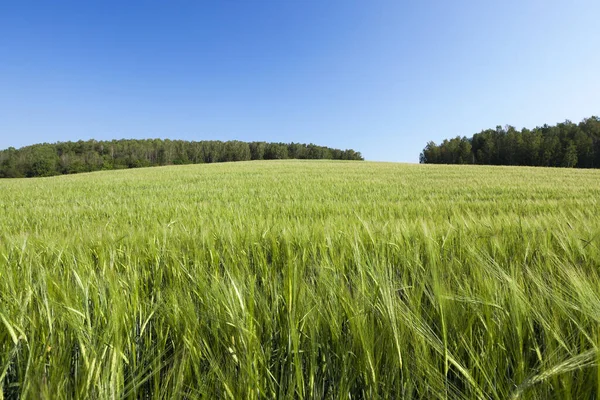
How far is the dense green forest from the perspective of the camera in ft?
172

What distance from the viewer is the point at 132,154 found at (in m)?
80.9

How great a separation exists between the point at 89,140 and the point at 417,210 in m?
109

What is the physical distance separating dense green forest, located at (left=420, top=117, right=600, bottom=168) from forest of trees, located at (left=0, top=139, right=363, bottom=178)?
33370 mm

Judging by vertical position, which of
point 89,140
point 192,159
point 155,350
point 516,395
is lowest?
point 155,350

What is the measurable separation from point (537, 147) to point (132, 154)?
332ft

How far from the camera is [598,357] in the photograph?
540 millimetres

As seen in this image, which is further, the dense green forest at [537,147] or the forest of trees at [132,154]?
the forest of trees at [132,154]

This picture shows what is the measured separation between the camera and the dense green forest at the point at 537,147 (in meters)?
52.3

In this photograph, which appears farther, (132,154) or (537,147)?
(132,154)

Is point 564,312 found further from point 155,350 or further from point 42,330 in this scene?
point 42,330

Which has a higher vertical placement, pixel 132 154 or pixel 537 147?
pixel 132 154

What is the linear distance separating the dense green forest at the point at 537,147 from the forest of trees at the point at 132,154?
33370 mm

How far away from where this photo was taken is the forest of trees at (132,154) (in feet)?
211

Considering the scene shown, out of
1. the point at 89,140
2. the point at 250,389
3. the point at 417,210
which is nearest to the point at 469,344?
the point at 250,389
